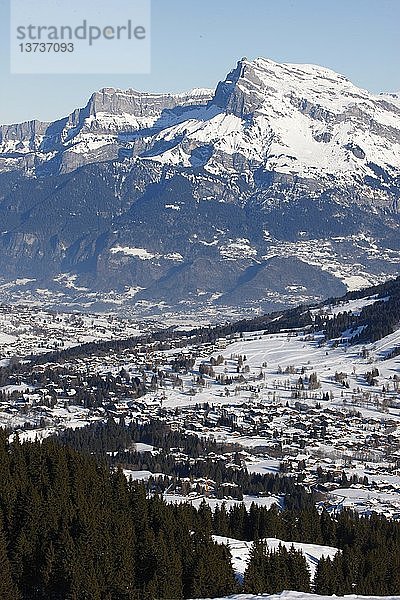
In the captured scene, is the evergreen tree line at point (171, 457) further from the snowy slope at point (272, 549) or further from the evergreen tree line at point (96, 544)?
the evergreen tree line at point (96, 544)

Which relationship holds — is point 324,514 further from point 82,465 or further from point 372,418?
point 372,418

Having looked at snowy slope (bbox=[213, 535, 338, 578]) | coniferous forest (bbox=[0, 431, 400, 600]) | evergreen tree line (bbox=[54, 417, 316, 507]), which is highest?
coniferous forest (bbox=[0, 431, 400, 600])

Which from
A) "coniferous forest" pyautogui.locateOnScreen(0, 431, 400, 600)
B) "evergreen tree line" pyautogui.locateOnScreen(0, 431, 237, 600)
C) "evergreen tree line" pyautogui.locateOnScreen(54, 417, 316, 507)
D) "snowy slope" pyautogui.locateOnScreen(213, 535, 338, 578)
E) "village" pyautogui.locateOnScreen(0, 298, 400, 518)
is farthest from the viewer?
"village" pyautogui.locateOnScreen(0, 298, 400, 518)

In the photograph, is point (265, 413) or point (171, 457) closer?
point (171, 457)

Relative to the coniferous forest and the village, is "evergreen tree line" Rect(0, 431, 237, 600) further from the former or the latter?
the village

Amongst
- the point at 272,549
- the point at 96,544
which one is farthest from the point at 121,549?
the point at 272,549

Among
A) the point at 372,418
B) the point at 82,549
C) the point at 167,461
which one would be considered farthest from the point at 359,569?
the point at 372,418

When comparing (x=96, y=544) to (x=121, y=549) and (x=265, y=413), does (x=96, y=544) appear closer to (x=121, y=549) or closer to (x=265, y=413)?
(x=121, y=549)

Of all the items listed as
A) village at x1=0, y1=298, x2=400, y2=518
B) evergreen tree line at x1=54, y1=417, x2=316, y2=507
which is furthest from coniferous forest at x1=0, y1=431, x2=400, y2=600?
evergreen tree line at x1=54, y1=417, x2=316, y2=507

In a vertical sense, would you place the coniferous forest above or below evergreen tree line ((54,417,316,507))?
above
